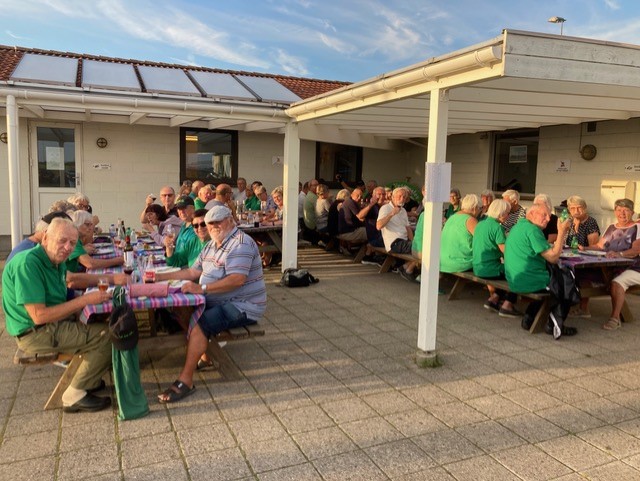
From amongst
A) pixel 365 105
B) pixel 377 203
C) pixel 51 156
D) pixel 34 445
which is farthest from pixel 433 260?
pixel 51 156

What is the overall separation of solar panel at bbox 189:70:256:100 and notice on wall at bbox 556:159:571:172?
509cm

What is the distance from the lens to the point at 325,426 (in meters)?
3.20

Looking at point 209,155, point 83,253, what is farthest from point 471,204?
point 209,155

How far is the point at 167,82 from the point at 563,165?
20.6 feet

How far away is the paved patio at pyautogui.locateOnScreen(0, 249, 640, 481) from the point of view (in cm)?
275

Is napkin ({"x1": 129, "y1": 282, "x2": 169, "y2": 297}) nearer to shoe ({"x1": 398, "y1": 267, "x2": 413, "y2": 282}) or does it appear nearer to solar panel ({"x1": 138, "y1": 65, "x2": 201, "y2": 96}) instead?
Result: solar panel ({"x1": 138, "y1": 65, "x2": 201, "y2": 96})

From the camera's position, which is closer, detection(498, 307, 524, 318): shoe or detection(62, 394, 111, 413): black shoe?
detection(62, 394, 111, 413): black shoe

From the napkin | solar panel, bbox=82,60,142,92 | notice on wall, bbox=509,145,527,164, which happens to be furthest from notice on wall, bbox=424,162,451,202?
notice on wall, bbox=509,145,527,164

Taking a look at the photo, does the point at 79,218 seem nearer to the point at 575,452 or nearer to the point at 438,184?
the point at 438,184

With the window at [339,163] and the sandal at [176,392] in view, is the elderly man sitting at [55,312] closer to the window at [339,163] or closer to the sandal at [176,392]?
the sandal at [176,392]

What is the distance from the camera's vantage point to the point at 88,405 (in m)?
3.31

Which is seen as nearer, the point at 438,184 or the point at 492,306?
the point at 438,184

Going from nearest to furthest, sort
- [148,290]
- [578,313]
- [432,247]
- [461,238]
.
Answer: [148,290], [432,247], [578,313], [461,238]

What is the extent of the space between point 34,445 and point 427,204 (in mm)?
3107
